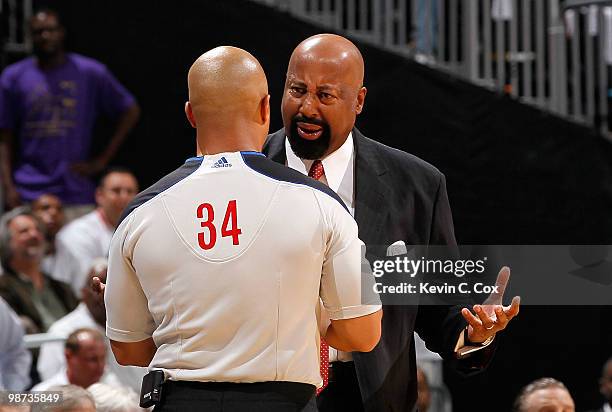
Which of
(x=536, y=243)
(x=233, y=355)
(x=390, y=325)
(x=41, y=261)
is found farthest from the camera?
(x=536, y=243)

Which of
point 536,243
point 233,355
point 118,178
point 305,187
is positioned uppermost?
point 305,187

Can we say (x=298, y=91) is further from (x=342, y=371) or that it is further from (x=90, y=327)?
(x=90, y=327)

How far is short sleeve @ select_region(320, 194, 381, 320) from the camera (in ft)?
9.16

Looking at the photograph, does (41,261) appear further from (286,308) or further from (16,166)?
(286,308)

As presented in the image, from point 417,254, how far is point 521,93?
5.00m

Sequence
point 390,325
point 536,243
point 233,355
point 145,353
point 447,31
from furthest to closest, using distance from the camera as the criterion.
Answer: point 447,31
point 536,243
point 390,325
point 145,353
point 233,355

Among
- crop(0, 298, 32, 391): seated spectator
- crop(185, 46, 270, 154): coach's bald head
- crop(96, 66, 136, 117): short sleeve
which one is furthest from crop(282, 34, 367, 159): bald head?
crop(96, 66, 136, 117): short sleeve

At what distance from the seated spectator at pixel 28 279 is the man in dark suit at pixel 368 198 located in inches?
132

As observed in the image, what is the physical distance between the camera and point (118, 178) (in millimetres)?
7387

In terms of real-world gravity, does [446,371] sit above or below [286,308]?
below

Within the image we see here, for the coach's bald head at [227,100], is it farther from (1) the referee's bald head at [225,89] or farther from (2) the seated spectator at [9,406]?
(2) the seated spectator at [9,406]

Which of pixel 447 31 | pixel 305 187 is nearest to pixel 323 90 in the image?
pixel 305 187

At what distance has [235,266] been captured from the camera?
2717 millimetres

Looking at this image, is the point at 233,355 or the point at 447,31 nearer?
the point at 233,355
